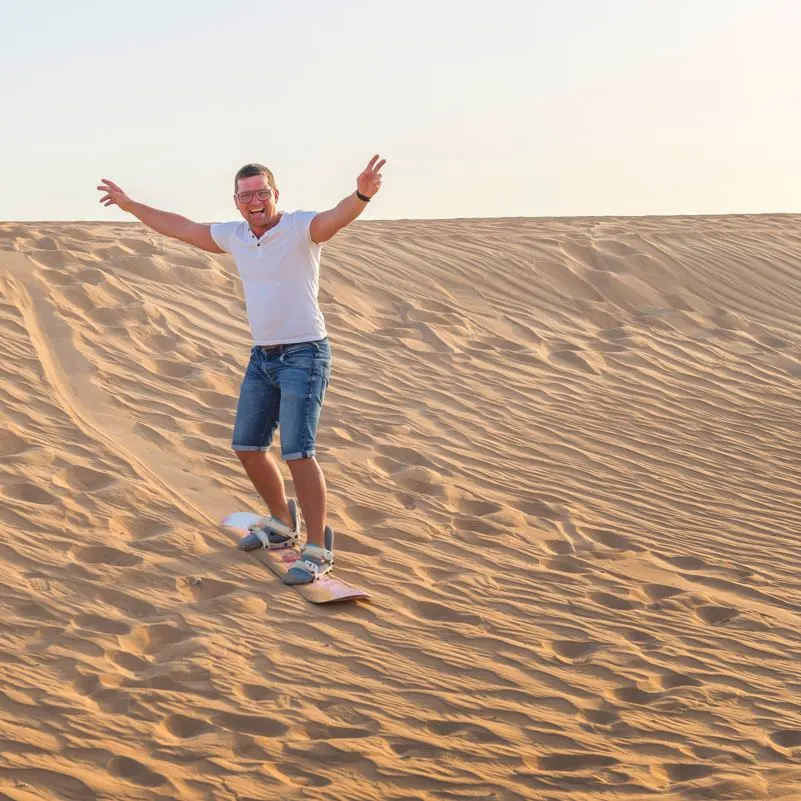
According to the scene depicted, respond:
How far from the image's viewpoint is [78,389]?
7.90 meters

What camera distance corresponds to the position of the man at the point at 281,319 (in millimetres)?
5129

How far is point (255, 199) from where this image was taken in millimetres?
5121

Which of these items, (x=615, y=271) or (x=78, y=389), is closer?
(x=78, y=389)

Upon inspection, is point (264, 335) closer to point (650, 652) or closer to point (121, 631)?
point (121, 631)

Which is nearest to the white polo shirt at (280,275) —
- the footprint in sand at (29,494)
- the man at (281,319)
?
the man at (281,319)

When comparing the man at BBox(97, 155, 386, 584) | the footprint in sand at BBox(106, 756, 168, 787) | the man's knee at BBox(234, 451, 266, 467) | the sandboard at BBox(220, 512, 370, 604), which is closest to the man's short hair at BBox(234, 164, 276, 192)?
the man at BBox(97, 155, 386, 584)

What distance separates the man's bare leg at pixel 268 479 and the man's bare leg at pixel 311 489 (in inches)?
2.3

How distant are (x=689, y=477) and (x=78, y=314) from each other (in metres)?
4.77

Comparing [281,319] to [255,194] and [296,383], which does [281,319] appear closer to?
[296,383]

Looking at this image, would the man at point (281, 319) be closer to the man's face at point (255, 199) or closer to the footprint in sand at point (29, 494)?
the man's face at point (255, 199)

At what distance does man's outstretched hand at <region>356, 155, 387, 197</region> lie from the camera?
4734 millimetres

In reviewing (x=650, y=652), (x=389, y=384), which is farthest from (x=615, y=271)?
(x=650, y=652)

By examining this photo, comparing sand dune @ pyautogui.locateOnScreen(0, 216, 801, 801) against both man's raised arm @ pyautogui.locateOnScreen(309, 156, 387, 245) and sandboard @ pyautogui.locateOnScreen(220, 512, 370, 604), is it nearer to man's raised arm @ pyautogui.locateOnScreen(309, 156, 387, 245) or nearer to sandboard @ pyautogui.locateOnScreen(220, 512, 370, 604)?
sandboard @ pyautogui.locateOnScreen(220, 512, 370, 604)

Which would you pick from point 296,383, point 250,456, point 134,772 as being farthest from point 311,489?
point 134,772
